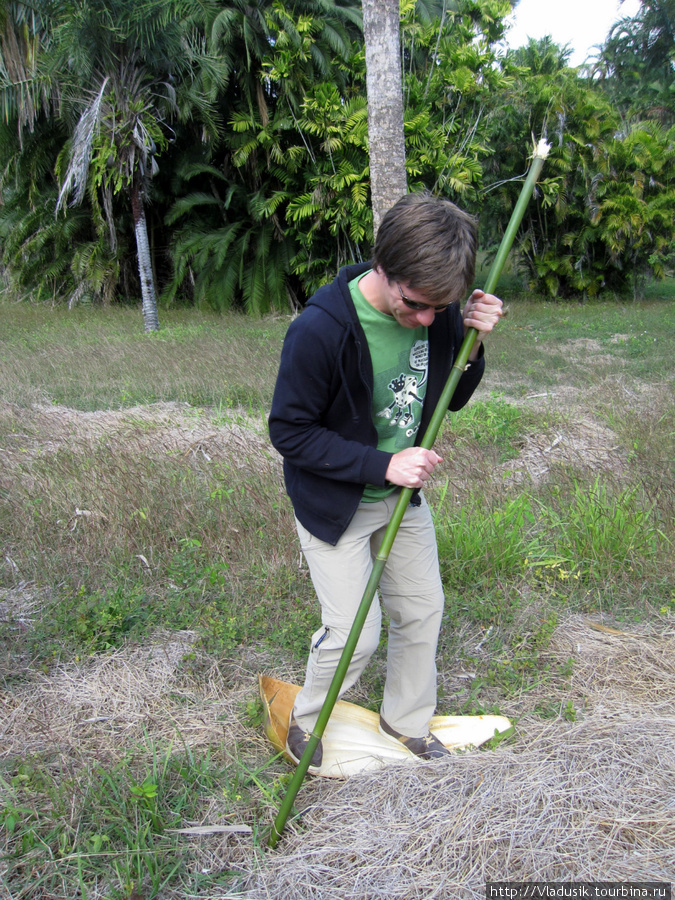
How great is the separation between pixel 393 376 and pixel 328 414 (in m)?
0.25

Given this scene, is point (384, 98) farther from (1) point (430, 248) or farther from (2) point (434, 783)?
(2) point (434, 783)

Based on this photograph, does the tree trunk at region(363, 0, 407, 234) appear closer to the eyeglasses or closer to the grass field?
the grass field

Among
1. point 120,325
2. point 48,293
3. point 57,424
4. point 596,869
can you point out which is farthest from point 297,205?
point 596,869

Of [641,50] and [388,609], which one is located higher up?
[641,50]

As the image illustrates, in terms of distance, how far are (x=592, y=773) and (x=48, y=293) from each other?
17669 mm

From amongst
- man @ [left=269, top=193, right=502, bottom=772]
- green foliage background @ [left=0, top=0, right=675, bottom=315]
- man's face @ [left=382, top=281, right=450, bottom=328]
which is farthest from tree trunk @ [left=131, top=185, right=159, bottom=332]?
man's face @ [left=382, top=281, right=450, bottom=328]

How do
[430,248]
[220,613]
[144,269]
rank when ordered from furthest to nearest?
[144,269] < [220,613] < [430,248]

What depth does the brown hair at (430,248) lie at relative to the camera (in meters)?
1.92

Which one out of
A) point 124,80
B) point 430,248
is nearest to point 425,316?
point 430,248

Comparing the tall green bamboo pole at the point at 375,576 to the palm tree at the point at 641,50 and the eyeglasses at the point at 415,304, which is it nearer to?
the eyeglasses at the point at 415,304

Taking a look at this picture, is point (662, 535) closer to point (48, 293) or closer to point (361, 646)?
point (361, 646)

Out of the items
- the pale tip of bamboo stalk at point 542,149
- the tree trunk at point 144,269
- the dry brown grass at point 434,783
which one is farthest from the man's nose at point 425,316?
the tree trunk at point 144,269

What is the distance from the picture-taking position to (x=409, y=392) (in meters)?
2.31

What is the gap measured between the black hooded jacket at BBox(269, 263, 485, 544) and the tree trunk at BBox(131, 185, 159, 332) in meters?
10.8
